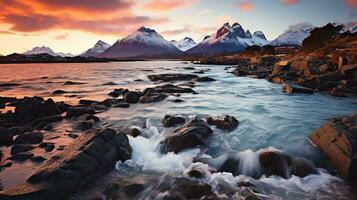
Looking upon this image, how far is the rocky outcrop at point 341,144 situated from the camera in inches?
295

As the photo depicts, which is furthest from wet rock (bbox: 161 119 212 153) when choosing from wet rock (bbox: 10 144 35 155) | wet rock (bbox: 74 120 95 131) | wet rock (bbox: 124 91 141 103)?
wet rock (bbox: 124 91 141 103)

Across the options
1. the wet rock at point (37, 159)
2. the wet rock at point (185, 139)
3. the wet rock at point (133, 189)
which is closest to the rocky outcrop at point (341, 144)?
the wet rock at point (185, 139)

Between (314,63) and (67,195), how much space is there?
3143 centimetres

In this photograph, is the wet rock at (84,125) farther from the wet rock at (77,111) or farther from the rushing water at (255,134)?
the wet rock at (77,111)

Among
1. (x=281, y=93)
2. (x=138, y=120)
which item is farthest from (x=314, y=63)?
(x=138, y=120)

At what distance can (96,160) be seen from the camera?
7770mm

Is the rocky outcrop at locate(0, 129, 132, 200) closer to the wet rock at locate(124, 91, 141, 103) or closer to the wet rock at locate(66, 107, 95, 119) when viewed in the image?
the wet rock at locate(66, 107, 95, 119)

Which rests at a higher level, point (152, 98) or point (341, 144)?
point (341, 144)

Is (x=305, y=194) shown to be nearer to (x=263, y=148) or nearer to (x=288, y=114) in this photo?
(x=263, y=148)

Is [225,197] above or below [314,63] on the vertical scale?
below

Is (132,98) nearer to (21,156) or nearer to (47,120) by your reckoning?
(47,120)

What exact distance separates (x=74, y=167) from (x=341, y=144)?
771 cm

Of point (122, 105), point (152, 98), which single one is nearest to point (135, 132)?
point (122, 105)

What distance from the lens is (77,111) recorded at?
604 inches
